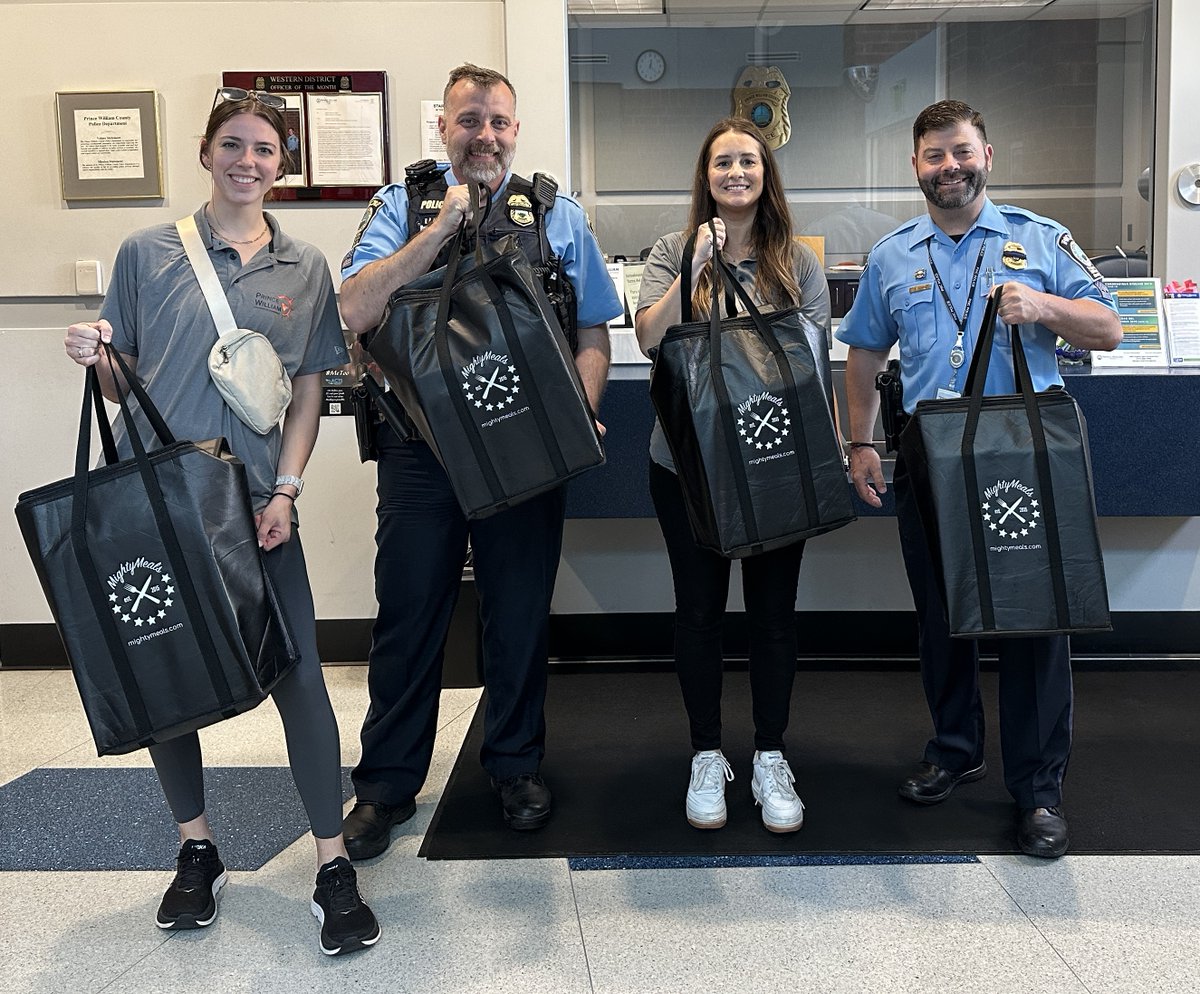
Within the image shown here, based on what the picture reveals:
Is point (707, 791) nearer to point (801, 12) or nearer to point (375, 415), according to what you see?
point (375, 415)

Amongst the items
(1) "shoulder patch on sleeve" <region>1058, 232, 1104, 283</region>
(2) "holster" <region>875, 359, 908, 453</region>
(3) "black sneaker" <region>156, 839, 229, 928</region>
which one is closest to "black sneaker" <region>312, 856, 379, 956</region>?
(3) "black sneaker" <region>156, 839, 229, 928</region>

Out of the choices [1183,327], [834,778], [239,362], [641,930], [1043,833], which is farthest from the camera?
[1183,327]

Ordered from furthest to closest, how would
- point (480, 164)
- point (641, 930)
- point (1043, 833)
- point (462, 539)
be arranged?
point (462, 539)
point (1043, 833)
point (480, 164)
point (641, 930)

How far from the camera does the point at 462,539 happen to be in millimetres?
2445

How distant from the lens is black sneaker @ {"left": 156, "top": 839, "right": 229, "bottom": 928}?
82.9 inches

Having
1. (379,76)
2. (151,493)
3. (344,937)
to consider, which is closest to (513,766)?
(344,937)

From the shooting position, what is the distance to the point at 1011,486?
216 cm

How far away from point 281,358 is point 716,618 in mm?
1070

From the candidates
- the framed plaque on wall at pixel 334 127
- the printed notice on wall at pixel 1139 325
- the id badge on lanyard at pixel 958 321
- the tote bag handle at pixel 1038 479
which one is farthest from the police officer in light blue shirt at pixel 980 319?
the framed plaque on wall at pixel 334 127

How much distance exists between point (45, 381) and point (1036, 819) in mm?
3327

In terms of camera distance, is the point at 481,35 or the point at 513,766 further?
the point at 481,35

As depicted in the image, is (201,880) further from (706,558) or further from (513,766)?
(706,558)

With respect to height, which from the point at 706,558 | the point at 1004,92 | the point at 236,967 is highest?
the point at 1004,92

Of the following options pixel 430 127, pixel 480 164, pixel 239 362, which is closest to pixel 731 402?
pixel 480 164
